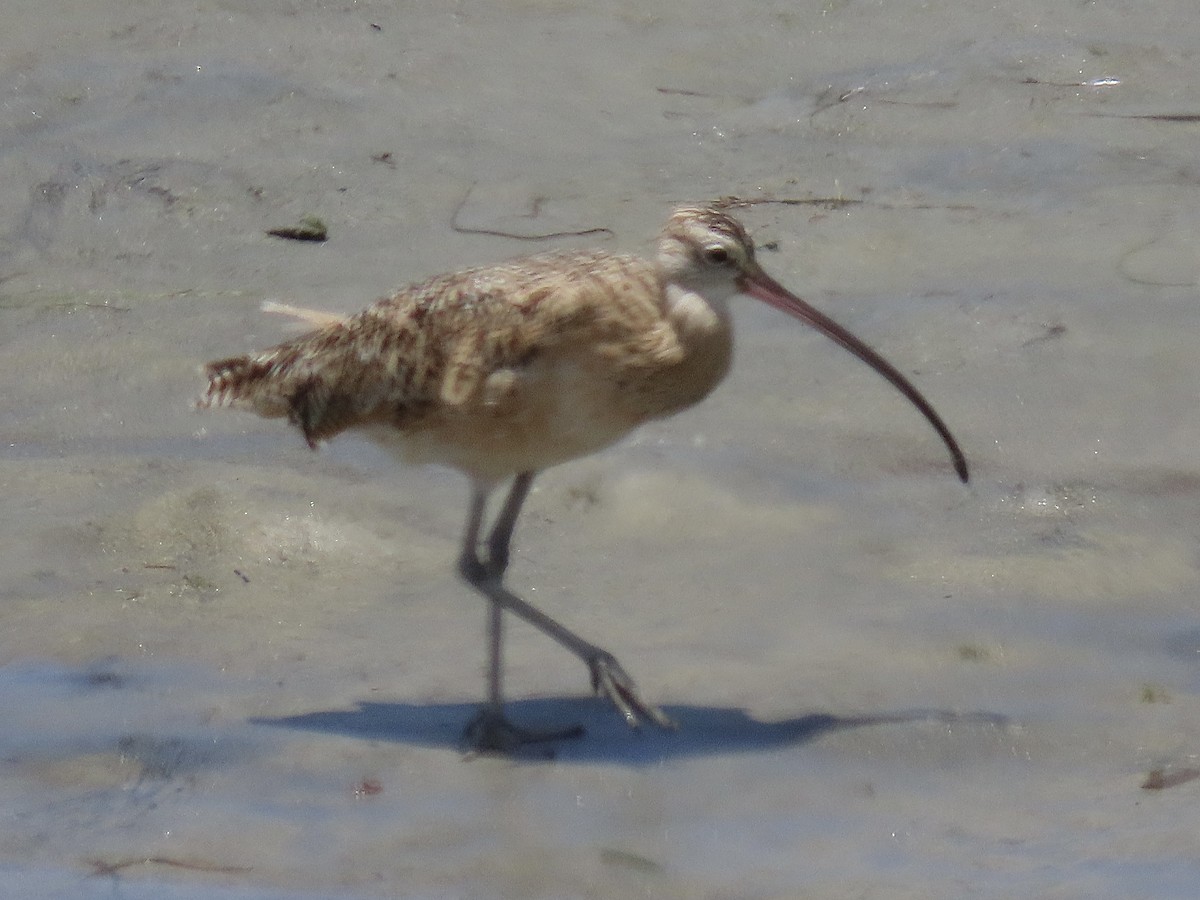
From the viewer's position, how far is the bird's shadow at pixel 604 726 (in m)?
6.05

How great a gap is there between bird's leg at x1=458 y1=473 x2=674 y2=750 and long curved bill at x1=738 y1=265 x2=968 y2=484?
99 cm

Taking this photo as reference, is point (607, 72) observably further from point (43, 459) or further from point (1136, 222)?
point (43, 459)

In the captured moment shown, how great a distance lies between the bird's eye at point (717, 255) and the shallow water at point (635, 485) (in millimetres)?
1234

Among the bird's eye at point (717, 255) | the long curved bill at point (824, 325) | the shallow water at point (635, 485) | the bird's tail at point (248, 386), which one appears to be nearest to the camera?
the shallow water at point (635, 485)

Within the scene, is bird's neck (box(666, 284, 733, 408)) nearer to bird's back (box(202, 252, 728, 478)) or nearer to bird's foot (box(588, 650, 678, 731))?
bird's back (box(202, 252, 728, 478))

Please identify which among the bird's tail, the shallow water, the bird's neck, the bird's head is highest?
the bird's head

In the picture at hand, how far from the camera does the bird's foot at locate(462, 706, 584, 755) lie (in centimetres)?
614

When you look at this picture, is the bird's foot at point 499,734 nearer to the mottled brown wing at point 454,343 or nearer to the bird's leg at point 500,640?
the bird's leg at point 500,640

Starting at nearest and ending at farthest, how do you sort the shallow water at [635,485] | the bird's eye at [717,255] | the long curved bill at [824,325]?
the shallow water at [635,485] < the bird's eye at [717,255] < the long curved bill at [824,325]

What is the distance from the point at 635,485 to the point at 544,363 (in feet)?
4.58

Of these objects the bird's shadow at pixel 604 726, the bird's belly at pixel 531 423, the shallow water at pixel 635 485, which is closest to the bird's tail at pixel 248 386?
the shallow water at pixel 635 485

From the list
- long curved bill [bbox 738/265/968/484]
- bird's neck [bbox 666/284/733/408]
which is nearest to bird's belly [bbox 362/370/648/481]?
bird's neck [bbox 666/284/733/408]

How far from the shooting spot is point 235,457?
303 inches

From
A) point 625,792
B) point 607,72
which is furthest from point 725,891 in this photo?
point 607,72
